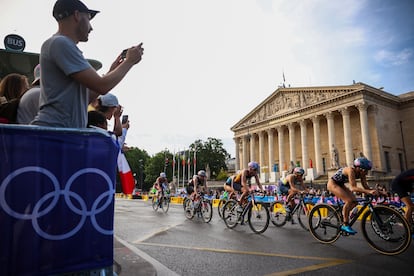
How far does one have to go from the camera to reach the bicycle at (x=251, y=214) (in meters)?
8.20

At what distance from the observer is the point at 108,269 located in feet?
6.19

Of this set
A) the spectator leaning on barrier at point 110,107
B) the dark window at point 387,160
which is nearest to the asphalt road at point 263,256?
the spectator leaning on barrier at point 110,107

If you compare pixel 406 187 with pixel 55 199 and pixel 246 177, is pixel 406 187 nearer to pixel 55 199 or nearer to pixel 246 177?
pixel 246 177

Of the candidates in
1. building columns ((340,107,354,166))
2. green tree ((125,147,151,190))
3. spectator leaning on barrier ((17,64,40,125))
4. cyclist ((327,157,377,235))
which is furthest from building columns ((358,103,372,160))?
green tree ((125,147,151,190))

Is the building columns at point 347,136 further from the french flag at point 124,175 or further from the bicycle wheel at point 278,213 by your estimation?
the french flag at point 124,175

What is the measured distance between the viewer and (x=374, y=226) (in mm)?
5809

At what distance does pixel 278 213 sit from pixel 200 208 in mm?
3376

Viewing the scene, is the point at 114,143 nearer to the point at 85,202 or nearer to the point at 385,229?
the point at 85,202

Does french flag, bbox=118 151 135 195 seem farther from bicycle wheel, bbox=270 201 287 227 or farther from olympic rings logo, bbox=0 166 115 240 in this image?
bicycle wheel, bbox=270 201 287 227

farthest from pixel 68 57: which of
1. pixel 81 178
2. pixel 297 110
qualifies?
pixel 297 110

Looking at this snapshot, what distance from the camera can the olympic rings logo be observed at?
5.28 feet

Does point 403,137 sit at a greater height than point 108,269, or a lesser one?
greater

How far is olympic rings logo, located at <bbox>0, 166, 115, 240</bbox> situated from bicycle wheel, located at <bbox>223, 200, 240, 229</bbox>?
747cm

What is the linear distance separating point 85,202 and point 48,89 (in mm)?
825
